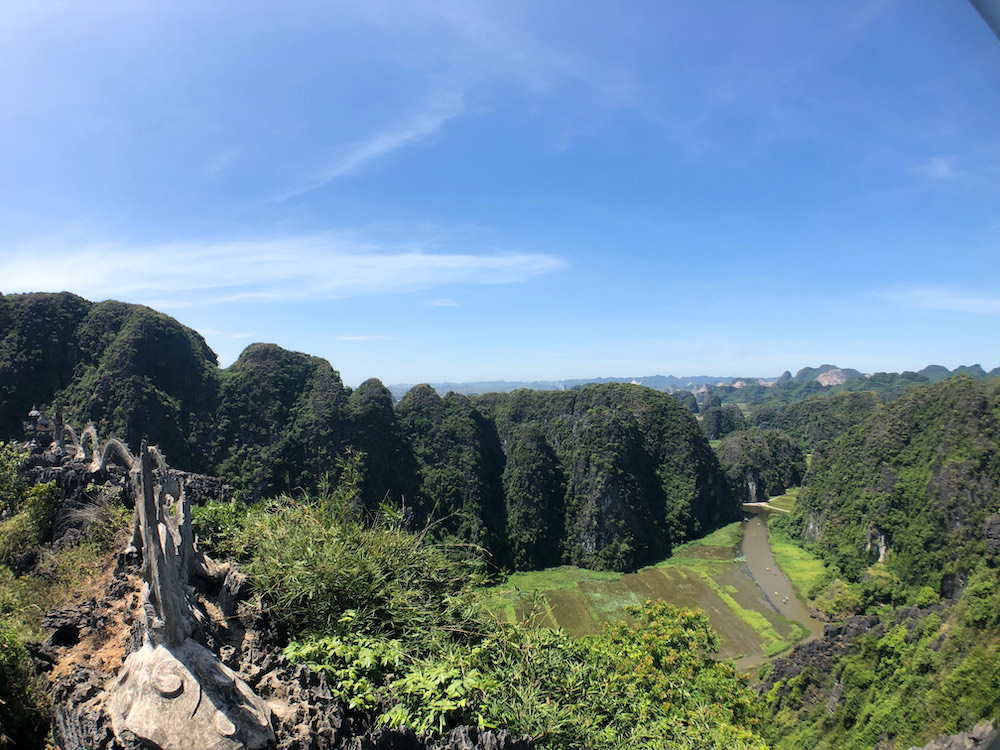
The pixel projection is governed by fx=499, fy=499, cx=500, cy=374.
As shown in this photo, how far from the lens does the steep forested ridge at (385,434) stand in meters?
33.7

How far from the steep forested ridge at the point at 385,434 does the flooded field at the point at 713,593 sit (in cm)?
285

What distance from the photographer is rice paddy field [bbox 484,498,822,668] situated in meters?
25.9

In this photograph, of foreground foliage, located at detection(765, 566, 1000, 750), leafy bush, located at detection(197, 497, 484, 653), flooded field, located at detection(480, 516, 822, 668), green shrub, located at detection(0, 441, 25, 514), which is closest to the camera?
leafy bush, located at detection(197, 497, 484, 653)

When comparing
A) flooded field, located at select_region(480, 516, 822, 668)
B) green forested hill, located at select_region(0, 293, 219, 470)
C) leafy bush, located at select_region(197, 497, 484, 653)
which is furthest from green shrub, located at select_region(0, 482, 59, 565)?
green forested hill, located at select_region(0, 293, 219, 470)

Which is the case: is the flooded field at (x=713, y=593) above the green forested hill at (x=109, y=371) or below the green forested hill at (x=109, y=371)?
below

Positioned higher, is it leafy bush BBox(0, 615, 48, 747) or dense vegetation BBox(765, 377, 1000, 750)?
leafy bush BBox(0, 615, 48, 747)

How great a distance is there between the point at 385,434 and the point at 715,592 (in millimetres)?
26832

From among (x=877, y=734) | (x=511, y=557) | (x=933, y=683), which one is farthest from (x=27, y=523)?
(x=511, y=557)

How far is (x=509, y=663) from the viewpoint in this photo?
411 centimetres

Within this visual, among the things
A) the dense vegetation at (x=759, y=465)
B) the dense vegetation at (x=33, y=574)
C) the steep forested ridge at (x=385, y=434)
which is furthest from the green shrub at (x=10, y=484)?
the dense vegetation at (x=759, y=465)

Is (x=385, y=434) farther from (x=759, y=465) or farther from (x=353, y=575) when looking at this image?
(x=759, y=465)

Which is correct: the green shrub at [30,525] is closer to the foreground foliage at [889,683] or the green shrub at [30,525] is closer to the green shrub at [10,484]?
the green shrub at [10,484]

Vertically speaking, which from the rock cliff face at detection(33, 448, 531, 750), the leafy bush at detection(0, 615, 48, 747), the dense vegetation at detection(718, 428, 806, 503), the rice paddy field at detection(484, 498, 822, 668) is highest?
the rock cliff face at detection(33, 448, 531, 750)

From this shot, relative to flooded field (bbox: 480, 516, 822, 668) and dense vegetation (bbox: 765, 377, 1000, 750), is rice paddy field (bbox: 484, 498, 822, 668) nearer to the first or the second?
flooded field (bbox: 480, 516, 822, 668)
